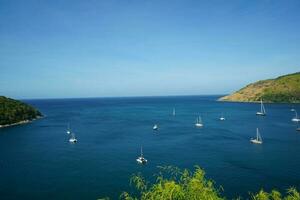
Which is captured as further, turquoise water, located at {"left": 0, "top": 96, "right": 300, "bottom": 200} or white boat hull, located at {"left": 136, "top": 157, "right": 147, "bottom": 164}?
white boat hull, located at {"left": 136, "top": 157, "right": 147, "bottom": 164}

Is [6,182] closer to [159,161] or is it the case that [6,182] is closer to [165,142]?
[159,161]

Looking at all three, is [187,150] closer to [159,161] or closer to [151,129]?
[159,161]

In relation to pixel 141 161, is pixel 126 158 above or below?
below

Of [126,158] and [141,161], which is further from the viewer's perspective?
[126,158]

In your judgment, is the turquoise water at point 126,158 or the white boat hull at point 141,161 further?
the white boat hull at point 141,161

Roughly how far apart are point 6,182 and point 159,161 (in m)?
42.5

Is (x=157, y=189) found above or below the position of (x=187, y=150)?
above

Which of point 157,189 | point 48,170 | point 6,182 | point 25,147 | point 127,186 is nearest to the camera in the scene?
point 157,189

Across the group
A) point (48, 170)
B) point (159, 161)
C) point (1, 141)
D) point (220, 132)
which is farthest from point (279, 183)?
point (1, 141)

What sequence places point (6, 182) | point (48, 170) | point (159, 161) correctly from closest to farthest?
point (6, 182) → point (48, 170) → point (159, 161)

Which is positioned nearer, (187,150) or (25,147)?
(187,150)

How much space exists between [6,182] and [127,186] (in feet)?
101

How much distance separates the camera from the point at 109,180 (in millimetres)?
76375

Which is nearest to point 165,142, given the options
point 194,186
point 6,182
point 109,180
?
point 109,180
